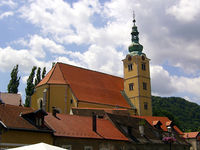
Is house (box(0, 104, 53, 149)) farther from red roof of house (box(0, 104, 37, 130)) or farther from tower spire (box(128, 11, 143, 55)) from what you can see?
tower spire (box(128, 11, 143, 55))

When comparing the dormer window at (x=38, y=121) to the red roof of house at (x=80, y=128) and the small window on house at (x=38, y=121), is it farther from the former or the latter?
the red roof of house at (x=80, y=128)

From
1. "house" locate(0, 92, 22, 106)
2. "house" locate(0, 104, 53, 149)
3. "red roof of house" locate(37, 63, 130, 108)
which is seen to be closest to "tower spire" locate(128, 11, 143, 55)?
"red roof of house" locate(37, 63, 130, 108)

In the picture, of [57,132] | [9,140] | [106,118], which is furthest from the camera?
[106,118]

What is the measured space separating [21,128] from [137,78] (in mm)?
43186

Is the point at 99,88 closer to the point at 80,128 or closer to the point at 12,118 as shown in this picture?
the point at 80,128

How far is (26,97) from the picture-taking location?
200 feet

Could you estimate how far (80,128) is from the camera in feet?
101

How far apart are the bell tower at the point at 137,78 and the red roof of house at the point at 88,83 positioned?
7.67ft

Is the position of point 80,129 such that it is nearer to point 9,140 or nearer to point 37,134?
point 37,134

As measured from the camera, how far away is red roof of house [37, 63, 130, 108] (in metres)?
53.5

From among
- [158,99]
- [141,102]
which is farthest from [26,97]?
[158,99]

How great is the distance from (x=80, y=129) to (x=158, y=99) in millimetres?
103430

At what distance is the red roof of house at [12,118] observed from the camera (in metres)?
24.3

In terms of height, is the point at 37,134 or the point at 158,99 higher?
the point at 158,99
